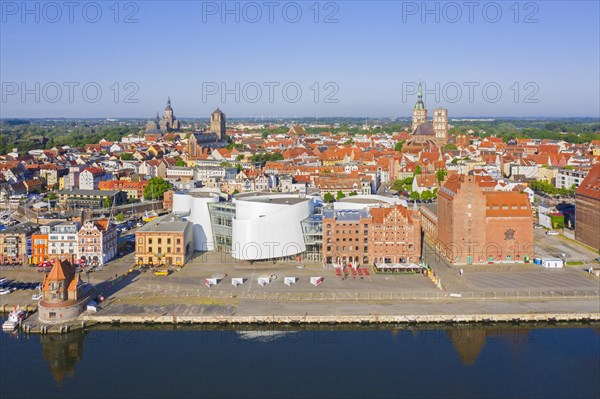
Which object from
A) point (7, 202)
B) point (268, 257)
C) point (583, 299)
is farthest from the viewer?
point (7, 202)

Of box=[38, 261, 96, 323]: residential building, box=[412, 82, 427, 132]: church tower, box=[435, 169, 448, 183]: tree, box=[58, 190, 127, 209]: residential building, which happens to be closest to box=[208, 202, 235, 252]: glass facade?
box=[38, 261, 96, 323]: residential building

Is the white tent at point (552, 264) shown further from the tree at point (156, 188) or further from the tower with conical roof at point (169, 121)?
the tower with conical roof at point (169, 121)

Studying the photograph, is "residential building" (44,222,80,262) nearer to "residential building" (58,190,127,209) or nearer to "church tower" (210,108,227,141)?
"residential building" (58,190,127,209)

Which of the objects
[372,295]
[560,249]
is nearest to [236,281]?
[372,295]

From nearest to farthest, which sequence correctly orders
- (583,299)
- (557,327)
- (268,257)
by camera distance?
(557,327) < (583,299) < (268,257)

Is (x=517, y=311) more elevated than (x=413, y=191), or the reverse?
(x=413, y=191)

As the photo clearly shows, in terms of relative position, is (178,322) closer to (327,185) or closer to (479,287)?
(479,287)

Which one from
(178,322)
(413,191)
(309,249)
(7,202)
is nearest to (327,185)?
(413,191)
